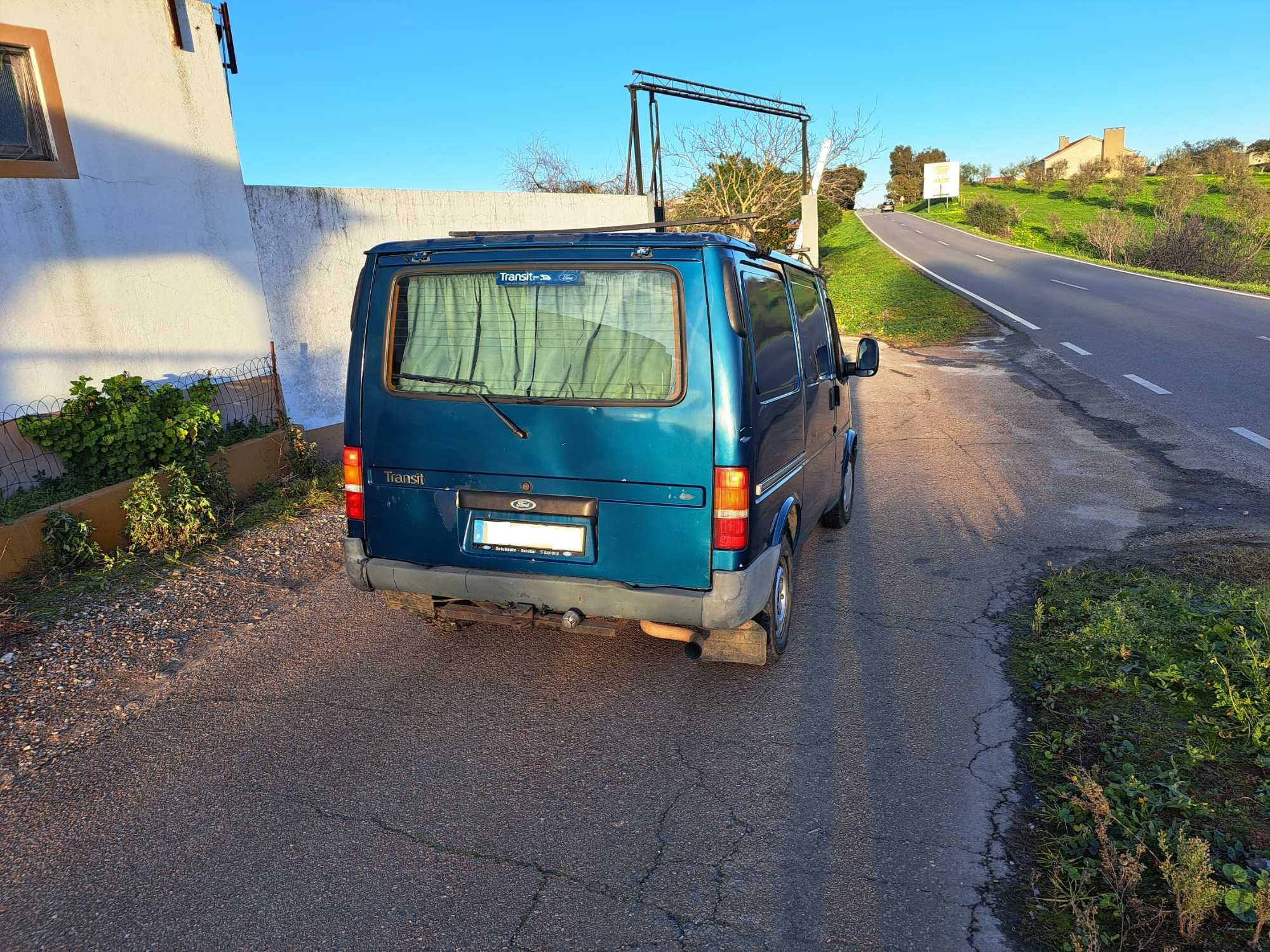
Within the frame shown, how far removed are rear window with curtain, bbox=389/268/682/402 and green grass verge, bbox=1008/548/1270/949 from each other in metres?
2.14

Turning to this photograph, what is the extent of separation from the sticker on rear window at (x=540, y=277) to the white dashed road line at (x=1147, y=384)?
1010 centimetres

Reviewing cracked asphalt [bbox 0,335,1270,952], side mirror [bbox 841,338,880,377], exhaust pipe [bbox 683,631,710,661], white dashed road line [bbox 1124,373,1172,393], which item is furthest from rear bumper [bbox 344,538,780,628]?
white dashed road line [bbox 1124,373,1172,393]

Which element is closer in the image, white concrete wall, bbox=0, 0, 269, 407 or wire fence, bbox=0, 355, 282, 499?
wire fence, bbox=0, 355, 282, 499

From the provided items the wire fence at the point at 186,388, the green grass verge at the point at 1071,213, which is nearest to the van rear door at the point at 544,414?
the wire fence at the point at 186,388

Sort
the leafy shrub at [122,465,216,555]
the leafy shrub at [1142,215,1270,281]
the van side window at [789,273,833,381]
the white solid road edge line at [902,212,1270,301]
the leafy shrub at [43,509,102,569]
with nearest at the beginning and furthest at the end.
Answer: the van side window at [789,273,833,381]
the leafy shrub at [43,509,102,569]
the leafy shrub at [122,465,216,555]
the white solid road edge line at [902,212,1270,301]
the leafy shrub at [1142,215,1270,281]

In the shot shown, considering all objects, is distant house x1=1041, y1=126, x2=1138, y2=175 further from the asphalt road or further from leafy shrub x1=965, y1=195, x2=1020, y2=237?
the asphalt road

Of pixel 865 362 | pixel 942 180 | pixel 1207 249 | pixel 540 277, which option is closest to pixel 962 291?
pixel 1207 249

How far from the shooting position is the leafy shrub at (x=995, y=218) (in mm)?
50312

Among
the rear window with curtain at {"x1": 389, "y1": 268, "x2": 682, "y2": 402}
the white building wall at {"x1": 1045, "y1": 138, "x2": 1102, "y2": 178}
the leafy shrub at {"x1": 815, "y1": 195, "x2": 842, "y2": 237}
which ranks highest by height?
the white building wall at {"x1": 1045, "y1": 138, "x2": 1102, "y2": 178}

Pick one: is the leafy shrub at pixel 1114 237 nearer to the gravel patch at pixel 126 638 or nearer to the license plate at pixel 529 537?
the gravel patch at pixel 126 638

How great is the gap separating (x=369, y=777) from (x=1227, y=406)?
1052 centimetres

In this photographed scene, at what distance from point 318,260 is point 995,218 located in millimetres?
51786

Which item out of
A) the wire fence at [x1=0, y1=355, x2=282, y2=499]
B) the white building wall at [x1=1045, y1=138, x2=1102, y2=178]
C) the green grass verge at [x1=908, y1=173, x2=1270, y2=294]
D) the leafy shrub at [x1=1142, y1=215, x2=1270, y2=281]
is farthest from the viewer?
the white building wall at [x1=1045, y1=138, x2=1102, y2=178]

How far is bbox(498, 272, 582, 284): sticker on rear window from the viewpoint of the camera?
3.57m
